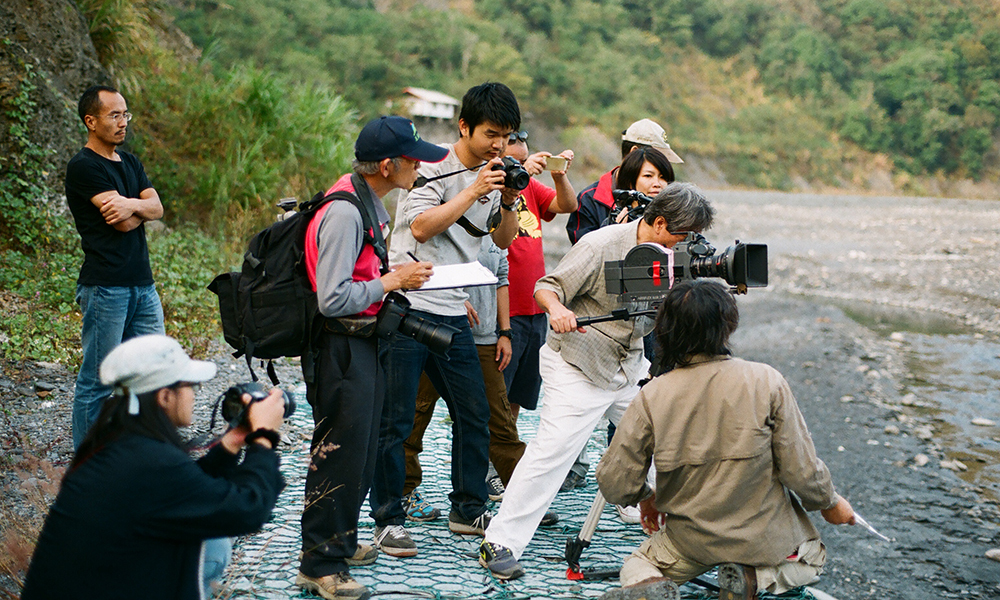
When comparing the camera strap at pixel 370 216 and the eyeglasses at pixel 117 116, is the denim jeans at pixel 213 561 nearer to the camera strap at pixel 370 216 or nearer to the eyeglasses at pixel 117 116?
the camera strap at pixel 370 216

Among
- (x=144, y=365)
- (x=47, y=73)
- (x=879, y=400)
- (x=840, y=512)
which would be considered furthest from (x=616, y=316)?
(x=879, y=400)

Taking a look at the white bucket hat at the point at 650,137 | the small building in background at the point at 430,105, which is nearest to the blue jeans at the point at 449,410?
the white bucket hat at the point at 650,137

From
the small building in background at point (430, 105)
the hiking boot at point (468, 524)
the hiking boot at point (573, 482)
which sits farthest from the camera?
the small building in background at point (430, 105)

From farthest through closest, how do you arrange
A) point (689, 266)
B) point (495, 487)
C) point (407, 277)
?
point (495, 487)
point (689, 266)
point (407, 277)

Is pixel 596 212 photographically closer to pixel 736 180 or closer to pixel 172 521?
pixel 172 521

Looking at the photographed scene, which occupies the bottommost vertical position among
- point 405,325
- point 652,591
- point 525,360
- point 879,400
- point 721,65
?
point 879,400

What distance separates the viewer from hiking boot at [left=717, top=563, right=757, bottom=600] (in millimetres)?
2443

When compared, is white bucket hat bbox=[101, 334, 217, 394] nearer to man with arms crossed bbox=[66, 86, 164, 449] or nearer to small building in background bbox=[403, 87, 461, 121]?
man with arms crossed bbox=[66, 86, 164, 449]

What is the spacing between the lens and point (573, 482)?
4023 mm

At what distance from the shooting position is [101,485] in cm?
159

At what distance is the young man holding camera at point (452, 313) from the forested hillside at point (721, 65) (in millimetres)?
35766

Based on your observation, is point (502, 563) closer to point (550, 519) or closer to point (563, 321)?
point (550, 519)

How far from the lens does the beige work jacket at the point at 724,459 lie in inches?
94.7

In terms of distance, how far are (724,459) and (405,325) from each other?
3.29 ft
